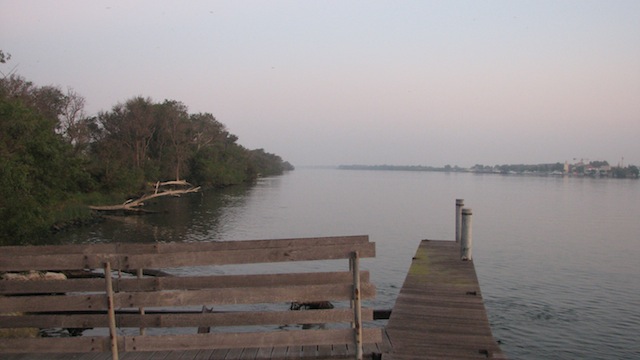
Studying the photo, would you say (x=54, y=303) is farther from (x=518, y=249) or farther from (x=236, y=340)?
(x=518, y=249)

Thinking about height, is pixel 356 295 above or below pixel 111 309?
above

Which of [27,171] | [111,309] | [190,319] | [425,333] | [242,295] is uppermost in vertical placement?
[27,171]

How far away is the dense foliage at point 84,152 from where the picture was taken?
21.8m

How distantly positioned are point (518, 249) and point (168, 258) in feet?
87.1

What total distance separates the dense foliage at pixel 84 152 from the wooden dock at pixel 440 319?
16.9 m

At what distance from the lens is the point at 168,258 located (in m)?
5.27

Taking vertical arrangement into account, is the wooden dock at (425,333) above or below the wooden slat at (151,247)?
below

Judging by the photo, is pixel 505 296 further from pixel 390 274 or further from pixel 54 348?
pixel 54 348

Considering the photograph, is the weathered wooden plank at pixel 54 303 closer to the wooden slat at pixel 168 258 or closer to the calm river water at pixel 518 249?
the wooden slat at pixel 168 258

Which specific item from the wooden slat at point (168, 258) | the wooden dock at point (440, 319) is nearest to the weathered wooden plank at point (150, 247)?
the wooden slat at point (168, 258)

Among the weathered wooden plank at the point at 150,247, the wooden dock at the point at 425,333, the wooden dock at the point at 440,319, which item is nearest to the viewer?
the weathered wooden plank at the point at 150,247

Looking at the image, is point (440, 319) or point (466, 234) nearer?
point (440, 319)

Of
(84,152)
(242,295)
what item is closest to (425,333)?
(242,295)

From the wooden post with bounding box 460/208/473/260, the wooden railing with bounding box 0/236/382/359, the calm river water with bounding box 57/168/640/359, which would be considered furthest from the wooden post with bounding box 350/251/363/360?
the wooden post with bounding box 460/208/473/260
